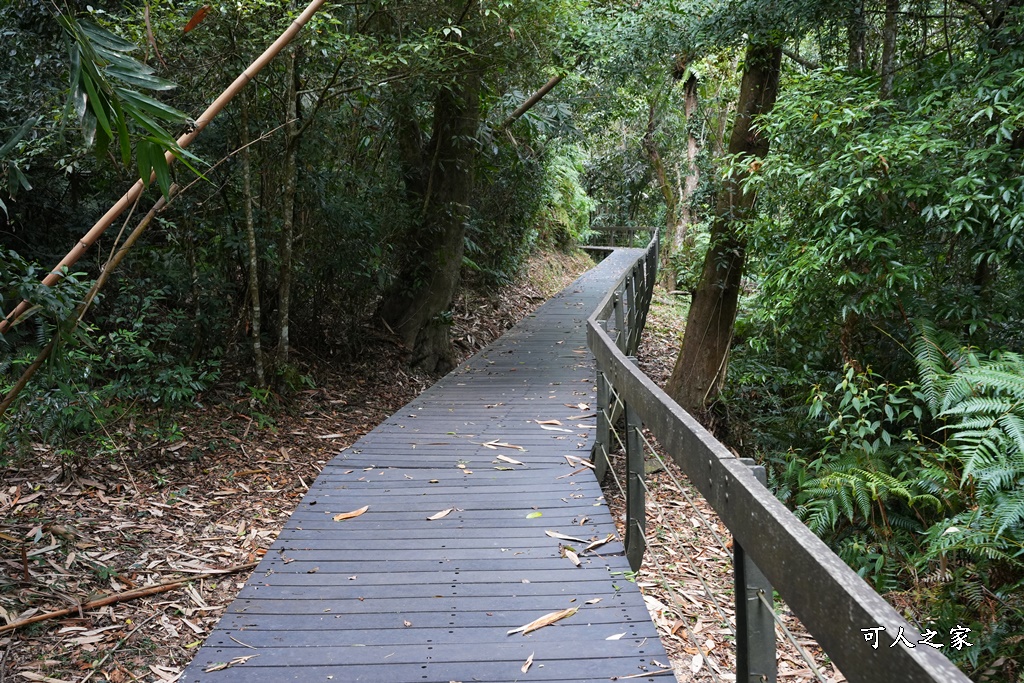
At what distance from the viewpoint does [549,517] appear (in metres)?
4.68

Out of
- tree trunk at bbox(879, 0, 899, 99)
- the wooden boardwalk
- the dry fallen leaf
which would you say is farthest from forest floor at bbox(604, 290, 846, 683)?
tree trunk at bbox(879, 0, 899, 99)

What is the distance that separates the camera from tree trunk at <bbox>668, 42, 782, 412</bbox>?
27.6 feet

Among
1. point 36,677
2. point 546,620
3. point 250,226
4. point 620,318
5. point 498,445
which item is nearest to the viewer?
point 36,677

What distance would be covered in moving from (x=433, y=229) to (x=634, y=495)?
718 centimetres

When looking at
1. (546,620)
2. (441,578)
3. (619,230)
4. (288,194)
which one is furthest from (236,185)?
(619,230)

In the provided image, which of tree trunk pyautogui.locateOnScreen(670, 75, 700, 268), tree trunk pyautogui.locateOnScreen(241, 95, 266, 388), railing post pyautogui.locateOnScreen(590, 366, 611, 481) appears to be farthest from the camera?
tree trunk pyautogui.locateOnScreen(670, 75, 700, 268)

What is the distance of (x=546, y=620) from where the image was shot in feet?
11.2

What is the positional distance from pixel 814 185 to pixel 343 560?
5.03 meters

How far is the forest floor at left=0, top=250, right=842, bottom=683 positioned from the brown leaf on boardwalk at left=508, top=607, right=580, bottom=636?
46cm

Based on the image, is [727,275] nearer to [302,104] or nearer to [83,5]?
[302,104]

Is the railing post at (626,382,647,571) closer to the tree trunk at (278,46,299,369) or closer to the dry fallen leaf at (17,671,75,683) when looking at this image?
the dry fallen leaf at (17,671,75,683)

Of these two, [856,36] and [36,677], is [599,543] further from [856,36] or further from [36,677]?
[856,36]

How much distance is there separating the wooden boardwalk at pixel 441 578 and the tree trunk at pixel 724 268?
299cm

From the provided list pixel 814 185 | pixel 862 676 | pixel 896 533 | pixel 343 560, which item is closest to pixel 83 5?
pixel 343 560
